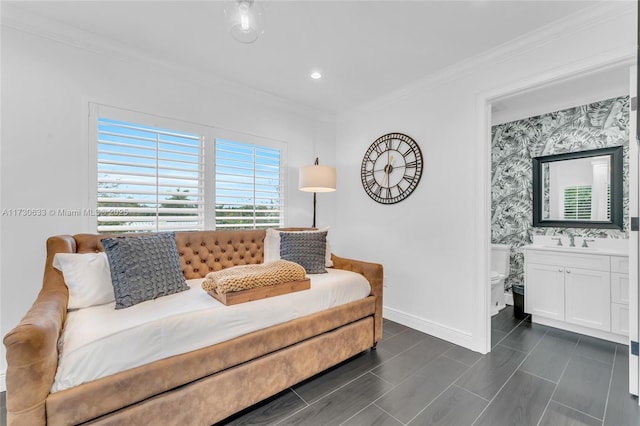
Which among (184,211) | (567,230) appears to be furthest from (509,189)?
(184,211)

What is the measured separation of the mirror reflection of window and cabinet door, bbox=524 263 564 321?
2.45ft

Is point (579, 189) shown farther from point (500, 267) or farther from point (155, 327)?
point (155, 327)

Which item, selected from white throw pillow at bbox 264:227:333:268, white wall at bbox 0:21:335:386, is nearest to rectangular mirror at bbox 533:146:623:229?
white throw pillow at bbox 264:227:333:268

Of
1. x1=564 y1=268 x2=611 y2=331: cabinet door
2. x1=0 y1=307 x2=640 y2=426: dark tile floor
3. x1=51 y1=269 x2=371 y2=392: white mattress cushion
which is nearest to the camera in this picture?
x1=51 y1=269 x2=371 y2=392: white mattress cushion

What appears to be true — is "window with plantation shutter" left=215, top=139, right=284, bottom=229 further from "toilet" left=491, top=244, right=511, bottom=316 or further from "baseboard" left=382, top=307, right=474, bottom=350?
"toilet" left=491, top=244, right=511, bottom=316

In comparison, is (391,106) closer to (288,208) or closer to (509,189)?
(288,208)

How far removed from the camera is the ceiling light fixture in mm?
1356

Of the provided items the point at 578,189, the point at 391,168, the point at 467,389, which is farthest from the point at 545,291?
the point at 391,168

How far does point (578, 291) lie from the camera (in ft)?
9.39

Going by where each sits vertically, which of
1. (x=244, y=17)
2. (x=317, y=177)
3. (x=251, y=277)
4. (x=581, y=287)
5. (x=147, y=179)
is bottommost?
(x=581, y=287)

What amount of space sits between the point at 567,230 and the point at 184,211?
4.26 meters

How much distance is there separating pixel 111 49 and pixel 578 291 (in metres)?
4.87

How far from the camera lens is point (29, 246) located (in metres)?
2.05

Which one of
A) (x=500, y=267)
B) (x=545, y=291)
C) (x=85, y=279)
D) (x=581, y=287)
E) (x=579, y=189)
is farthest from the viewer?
(x=500, y=267)
